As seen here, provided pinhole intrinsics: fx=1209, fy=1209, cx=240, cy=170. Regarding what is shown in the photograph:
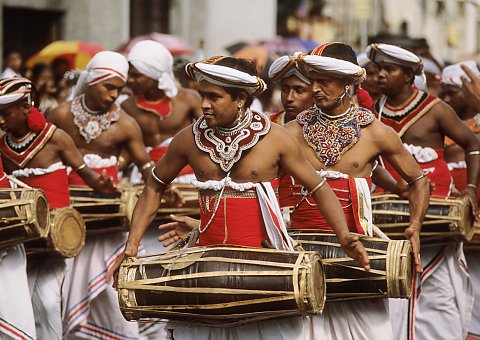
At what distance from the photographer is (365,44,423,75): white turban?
8750mm

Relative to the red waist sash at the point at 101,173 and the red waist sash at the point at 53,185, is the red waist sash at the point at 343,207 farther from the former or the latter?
the red waist sash at the point at 101,173

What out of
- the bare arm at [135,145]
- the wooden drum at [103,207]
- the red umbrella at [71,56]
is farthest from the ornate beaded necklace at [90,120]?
the red umbrella at [71,56]

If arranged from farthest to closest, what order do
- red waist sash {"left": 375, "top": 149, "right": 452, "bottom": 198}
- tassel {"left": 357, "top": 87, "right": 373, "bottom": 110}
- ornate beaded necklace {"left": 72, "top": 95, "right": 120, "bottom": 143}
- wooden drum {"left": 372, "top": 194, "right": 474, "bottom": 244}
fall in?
ornate beaded necklace {"left": 72, "top": 95, "right": 120, "bottom": 143} → red waist sash {"left": 375, "top": 149, "right": 452, "bottom": 198} → wooden drum {"left": 372, "top": 194, "right": 474, "bottom": 244} → tassel {"left": 357, "top": 87, "right": 373, "bottom": 110}

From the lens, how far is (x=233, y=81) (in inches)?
247

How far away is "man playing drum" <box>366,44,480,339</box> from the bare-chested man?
91.8 inches

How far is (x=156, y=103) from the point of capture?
10742mm

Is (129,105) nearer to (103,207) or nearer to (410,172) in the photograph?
(103,207)

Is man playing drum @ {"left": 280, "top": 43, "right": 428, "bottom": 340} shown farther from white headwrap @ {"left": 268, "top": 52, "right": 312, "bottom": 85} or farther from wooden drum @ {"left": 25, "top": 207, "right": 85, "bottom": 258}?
wooden drum @ {"left": 25, "top": 207, "right": 85, "bottom": 258}

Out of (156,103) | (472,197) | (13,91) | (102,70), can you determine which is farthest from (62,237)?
(472,197)

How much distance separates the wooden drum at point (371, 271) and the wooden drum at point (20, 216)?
6.23 ft

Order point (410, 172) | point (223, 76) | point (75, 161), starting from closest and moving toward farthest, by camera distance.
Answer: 1. point (223, 76)
2. point (410, 172)
3. point (75, 161)

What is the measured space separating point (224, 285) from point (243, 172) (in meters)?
0.67

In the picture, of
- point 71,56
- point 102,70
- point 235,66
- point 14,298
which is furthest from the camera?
point 71,56

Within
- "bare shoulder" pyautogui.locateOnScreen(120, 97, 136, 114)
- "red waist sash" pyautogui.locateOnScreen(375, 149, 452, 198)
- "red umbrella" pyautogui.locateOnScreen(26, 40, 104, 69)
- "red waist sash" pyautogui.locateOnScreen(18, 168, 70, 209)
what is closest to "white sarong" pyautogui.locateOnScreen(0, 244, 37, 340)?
"red waist sash" pyautogui.locateOnScreen(18, 168, 70, 209)
